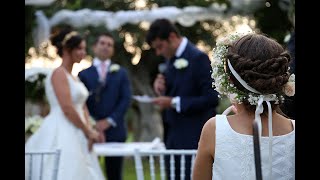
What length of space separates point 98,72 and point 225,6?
3.92 metres

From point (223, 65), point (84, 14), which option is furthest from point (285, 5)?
point (223, 65)

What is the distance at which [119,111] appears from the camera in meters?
7.44

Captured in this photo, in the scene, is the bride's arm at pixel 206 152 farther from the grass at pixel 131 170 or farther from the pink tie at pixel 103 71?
the grass at pixel 131 170

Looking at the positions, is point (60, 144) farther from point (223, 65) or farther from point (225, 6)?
point (225, 6)

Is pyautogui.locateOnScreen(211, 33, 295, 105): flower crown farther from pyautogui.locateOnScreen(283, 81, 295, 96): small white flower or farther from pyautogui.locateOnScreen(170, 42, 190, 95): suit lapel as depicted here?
pyautogui.locateOnScreen(170, 42, 190, 95): suit lapel

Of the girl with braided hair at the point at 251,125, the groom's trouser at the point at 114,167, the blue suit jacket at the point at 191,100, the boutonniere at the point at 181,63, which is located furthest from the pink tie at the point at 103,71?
the girl with braided hair at the point at 251,125

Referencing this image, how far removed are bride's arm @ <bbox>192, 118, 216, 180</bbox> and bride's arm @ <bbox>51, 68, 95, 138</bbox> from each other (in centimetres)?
353

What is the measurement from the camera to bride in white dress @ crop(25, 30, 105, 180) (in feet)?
19.1

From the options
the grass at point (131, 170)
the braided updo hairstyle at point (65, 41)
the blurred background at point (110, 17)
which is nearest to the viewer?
the braided updo hairstyle at point (65, 41)

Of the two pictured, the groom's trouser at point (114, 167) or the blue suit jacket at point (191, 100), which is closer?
the blue suit jacket at point (191, 100)

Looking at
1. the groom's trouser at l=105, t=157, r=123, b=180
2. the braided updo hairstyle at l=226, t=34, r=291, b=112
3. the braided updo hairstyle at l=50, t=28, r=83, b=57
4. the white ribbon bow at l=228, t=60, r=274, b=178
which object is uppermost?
the braided updo hairstyle at l=50, t=28, r=83, b=57

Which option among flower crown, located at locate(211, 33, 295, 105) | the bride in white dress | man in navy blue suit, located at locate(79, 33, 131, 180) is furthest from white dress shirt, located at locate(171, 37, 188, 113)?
flower crown, located at locate(211, 33, 295, 105)

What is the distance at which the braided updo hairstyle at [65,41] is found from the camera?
5.96 meters

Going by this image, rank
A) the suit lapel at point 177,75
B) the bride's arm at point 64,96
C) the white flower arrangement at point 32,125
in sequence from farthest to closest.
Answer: the white flower arrangement at point 32,125
the bride's arm at point 64,96
the suit lapel at point 177,75
